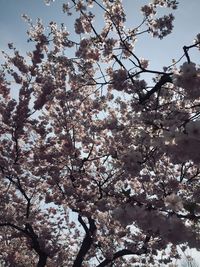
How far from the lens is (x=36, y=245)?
14.3 m

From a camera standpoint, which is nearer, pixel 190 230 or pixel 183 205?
pixel 183 205

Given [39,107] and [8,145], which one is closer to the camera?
[39,107]

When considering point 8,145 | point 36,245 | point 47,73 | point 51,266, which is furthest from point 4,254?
point 47,73

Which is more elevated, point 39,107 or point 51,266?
point 39,107

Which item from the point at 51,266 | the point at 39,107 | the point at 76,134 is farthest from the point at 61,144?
the point at 51,266

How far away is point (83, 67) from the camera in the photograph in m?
11.0

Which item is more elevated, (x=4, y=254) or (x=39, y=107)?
(x=39, y=107)

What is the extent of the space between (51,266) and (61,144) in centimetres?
990

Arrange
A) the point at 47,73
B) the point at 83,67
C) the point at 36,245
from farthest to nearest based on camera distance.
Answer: the point at 36,245 → the point at 47,73 → the point at 83,67

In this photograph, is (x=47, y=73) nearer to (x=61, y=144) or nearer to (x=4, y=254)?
(x=61, y=144)

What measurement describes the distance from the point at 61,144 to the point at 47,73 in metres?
3.13

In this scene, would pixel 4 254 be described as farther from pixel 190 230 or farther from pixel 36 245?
pixel 190 230

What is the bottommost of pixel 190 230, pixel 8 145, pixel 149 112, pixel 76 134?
pixel 190 230

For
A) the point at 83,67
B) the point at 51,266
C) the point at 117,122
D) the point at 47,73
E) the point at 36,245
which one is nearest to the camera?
the point at 117,122
